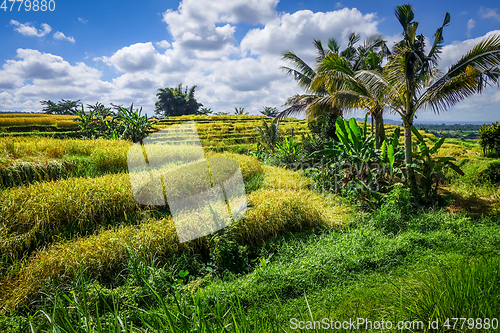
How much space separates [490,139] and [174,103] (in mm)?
29352

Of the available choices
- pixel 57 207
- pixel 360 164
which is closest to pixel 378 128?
pixel 360 164

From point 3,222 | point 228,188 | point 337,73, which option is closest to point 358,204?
point 228,188

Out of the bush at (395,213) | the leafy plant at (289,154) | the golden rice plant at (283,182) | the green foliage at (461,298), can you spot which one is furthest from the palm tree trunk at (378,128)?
the green foliage at (461,298)

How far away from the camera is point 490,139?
911 centimetres

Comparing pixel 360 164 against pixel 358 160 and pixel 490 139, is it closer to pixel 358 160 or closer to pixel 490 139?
pixel 358 160

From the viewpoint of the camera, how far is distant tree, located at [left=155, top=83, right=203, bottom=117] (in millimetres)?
31234

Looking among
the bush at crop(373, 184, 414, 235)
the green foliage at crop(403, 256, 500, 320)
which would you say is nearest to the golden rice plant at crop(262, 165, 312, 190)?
the bush at crop(373, 184, 414, 235)

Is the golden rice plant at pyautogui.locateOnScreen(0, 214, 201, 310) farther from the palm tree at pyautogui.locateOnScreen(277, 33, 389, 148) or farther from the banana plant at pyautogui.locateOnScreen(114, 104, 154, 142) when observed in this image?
the palm tree at pyautogui.locateOnScreen(277, 33, 389, 148)

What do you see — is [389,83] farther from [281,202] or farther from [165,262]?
[165,262]

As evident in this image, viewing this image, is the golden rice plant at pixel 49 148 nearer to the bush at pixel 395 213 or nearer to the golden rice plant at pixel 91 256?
the golden rice plant at pixel 91 256

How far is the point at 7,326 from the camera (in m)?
2.32

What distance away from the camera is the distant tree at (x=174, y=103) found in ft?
102

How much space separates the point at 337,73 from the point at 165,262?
647 centimetres

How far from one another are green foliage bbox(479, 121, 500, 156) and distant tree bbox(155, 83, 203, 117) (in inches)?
1122
